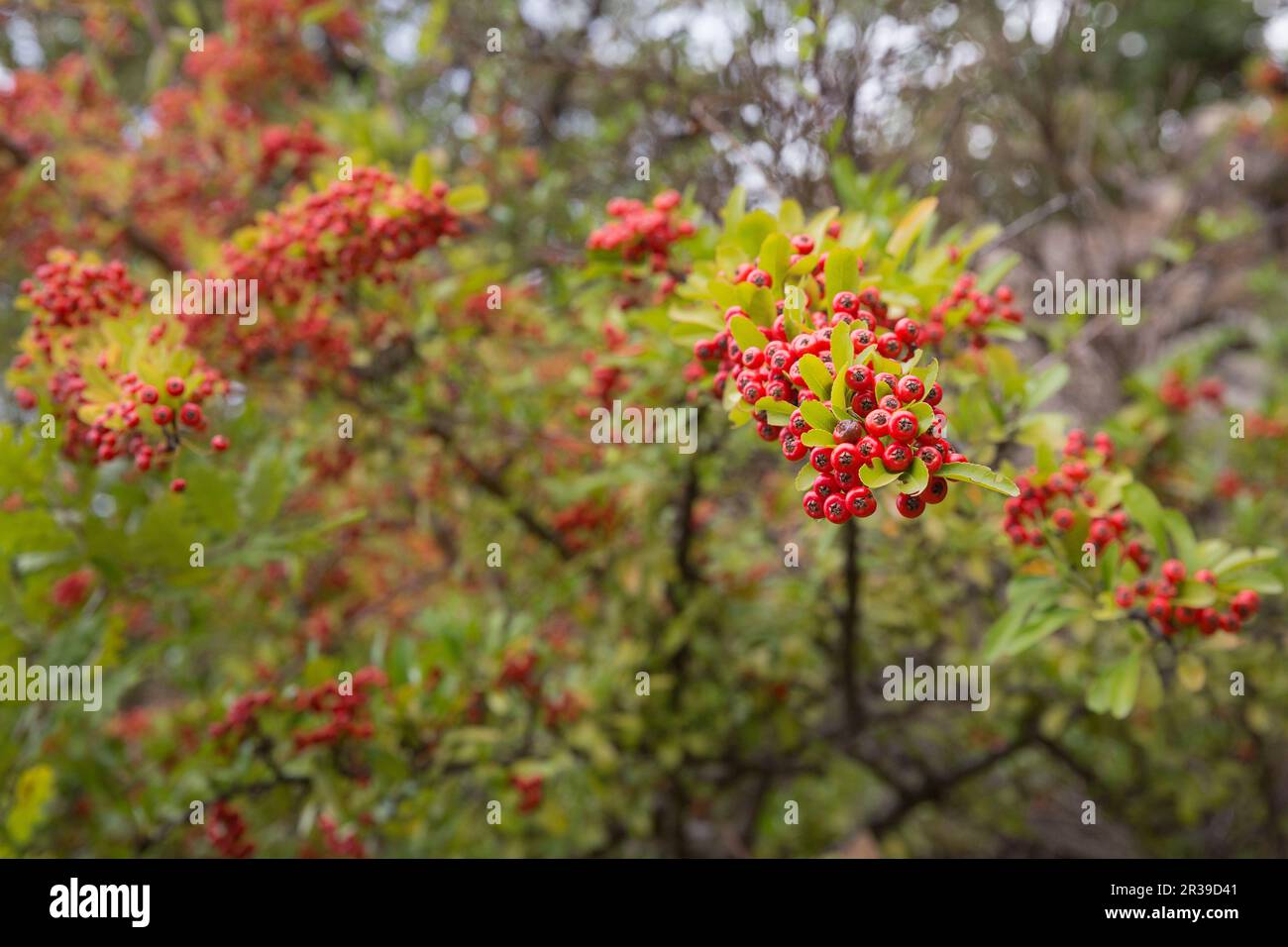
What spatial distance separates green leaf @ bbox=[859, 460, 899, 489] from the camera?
4.65 feet

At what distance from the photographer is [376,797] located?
2908 millimetres

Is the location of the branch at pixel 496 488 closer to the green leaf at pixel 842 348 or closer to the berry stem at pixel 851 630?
the berry stem at pixel 851 630

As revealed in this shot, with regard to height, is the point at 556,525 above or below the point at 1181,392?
below

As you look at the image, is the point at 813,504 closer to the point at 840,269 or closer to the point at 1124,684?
the point at 840,269

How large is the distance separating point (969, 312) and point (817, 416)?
85 centimetres

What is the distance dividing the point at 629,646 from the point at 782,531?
0.91m

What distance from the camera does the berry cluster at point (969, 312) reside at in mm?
2068

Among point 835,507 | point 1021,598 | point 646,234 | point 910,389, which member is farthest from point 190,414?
point 1021,598

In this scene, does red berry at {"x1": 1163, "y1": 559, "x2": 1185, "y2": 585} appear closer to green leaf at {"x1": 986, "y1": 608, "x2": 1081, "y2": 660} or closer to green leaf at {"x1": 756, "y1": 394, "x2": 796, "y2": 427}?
green leaf at {"x1": 986, "y1": 608, "x2": 1081, "y2": 660}

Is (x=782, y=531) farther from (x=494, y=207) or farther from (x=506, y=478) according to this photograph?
(x=494, y=207)

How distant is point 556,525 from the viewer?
3539 mm

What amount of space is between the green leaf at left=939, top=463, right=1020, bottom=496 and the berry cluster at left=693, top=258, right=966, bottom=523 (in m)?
0.02

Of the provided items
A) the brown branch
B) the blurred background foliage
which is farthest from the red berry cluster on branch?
the brown branch

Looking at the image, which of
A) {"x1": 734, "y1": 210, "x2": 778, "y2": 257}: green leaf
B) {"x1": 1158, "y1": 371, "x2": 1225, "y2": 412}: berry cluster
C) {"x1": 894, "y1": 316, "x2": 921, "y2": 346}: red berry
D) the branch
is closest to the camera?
{"x1": 894, "y1": 316, "x2": 921, "y2": 346}: red berry
